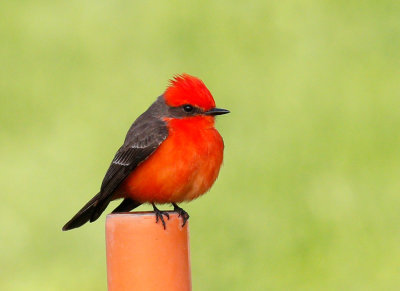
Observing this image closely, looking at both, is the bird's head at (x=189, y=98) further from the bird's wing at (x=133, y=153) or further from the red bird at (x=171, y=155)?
the bird's wing at (x=133, y=153)

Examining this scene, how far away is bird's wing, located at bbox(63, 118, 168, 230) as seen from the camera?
465 cm

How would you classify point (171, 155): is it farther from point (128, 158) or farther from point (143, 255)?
point (143, 255)

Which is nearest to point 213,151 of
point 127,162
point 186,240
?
point 127,162

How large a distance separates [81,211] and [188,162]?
0.79 meters

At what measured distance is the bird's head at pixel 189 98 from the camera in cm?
475

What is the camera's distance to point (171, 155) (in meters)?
4.61

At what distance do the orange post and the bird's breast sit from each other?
29.5 inches

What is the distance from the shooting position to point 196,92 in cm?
475


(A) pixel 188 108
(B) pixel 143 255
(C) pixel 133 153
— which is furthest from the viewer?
(A) pixel 188 108

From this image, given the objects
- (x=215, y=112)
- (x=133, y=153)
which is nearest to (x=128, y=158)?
(x=133, y=153)

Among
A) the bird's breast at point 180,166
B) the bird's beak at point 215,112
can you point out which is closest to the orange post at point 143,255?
the bird's breast at point 180,166

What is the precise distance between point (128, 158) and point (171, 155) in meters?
0.29

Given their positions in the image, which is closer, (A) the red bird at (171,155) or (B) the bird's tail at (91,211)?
(A) the red bird at (171,155)

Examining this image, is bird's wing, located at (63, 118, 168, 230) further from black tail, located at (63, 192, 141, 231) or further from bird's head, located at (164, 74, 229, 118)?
bird's head, located at (164, 74, 229, 118)
